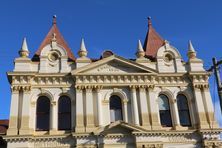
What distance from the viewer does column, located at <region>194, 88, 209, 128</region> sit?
27.5 metres

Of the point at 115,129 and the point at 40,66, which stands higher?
the point at 40,66

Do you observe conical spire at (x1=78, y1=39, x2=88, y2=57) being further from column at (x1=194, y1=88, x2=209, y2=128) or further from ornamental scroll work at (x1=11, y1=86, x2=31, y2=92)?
column at (x1=194, y1=88, x2=209, y2=128)

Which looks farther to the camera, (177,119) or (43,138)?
(177,119)

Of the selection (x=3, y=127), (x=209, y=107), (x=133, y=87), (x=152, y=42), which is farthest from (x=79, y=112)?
(x=152, y=42)

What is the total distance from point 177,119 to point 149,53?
729cm

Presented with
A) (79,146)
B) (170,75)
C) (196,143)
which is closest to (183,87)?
(170,75)

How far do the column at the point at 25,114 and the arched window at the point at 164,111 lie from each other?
10729 millimetres

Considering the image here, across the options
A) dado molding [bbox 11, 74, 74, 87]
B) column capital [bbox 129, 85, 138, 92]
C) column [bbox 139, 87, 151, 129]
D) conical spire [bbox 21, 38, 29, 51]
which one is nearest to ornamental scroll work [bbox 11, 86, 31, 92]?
dado molding [bbox 11, 74, 74, 87]

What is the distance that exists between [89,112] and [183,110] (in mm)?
8080

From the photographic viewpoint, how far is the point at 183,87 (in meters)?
29.2

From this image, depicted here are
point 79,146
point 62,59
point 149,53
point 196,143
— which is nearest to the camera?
point 79,146

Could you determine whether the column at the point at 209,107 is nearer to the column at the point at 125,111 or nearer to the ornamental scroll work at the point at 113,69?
the ornamental scroll work at the point at 113,69

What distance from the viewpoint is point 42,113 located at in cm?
2709

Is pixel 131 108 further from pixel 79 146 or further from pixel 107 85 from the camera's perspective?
pixel 79 146
